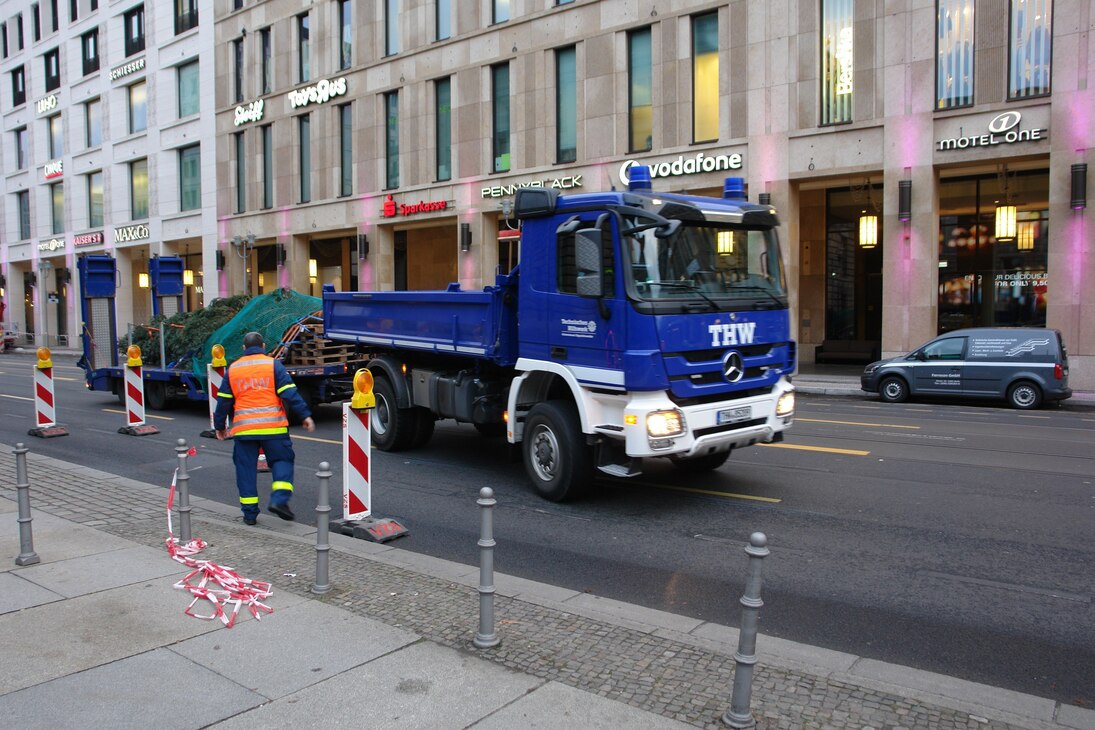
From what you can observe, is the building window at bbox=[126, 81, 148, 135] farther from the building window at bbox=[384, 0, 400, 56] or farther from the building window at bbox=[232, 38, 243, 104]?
the building window at bbox=[384, 0, 400, 56]

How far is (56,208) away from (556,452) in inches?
2231

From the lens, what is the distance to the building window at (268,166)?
38.4 meters

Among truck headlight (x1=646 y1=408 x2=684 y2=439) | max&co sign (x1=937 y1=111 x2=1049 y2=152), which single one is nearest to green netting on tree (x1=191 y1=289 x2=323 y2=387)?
truck headlight (x1=646 y1=408 x2=684 y2=439)

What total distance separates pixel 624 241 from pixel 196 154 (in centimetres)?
4081

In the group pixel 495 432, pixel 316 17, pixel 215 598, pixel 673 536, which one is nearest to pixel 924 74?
pixel 495 432

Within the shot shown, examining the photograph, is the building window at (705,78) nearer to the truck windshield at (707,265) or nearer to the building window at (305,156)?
the truck windshield at (707,265)

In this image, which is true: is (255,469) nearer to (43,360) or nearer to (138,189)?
(43,360)

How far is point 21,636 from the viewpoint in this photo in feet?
16.6

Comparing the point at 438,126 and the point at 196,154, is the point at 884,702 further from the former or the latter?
the point at 196,154

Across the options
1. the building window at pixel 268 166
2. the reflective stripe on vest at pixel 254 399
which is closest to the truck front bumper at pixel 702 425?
the reflective stripe on vest at pixel 254 399

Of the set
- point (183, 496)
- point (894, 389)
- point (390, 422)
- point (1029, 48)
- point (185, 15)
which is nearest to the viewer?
point (183, 496)

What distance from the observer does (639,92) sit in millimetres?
26109

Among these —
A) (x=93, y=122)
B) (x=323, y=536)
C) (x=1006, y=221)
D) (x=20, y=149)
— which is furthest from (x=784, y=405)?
(x=20, y=149)

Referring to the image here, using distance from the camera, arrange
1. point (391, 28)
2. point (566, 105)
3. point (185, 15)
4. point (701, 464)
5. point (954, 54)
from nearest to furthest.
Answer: point (701, 464) → point (954, 54) → point (566, 105) → point (391, 28) → point (185, 15)
